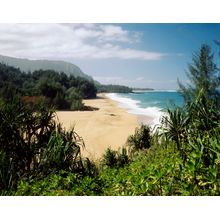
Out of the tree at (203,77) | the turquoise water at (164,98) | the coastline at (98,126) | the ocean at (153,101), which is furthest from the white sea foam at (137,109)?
the tree at (203,77)

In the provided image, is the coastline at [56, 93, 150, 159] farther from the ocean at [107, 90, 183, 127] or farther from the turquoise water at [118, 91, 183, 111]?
the turquoise water at [118, 91, 183, 111]

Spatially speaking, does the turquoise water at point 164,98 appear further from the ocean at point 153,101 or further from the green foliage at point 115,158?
the green foliage at point 115,158

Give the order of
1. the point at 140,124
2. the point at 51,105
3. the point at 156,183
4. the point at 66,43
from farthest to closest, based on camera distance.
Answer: the point at 140,124
the point at 51,105
the point at 66,43
the point at 156,183

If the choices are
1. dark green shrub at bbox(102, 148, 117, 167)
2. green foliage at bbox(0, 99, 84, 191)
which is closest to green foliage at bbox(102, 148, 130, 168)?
dark green shrub at bbox(102, 148, 117, 167)

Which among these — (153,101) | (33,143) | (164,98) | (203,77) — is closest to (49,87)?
(33,143)
